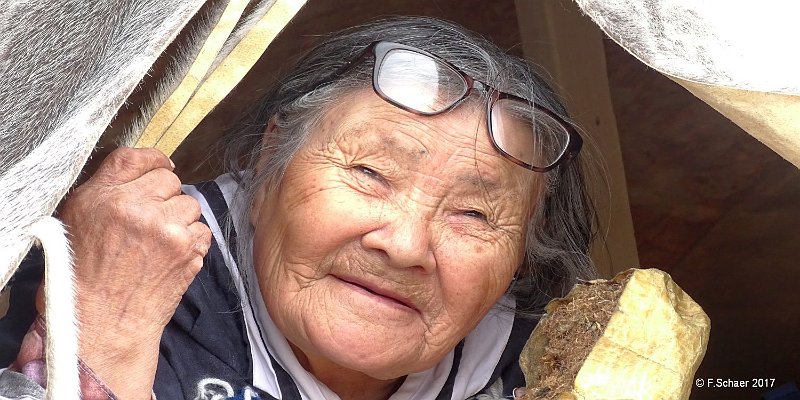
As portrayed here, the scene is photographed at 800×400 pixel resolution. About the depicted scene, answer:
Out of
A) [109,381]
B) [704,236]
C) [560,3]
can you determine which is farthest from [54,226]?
[704,236]

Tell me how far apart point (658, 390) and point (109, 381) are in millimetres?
742

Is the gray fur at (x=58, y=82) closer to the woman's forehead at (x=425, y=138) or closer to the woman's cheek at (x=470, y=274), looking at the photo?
the woman's forehead at (x=425, y=138)

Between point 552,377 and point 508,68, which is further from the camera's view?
point 508,68

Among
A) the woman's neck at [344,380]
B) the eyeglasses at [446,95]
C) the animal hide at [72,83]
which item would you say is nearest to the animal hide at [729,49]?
the eyeglasses at [446,95]

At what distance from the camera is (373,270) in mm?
1495

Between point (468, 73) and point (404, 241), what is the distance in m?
0.34

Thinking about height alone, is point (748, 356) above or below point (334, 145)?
below

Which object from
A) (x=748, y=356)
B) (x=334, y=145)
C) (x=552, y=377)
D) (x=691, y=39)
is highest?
(x=691, y=39)

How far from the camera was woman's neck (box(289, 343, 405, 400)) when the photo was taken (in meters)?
1.65

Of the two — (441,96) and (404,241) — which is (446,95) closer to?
(441,96)

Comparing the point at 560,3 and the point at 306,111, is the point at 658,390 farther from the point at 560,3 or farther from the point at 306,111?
the point at 560,3

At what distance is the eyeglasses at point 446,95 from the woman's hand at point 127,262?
1.37 feet

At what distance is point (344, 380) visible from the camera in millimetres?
1676

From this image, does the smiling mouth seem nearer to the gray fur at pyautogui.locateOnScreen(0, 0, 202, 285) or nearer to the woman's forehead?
the woman's forehead
